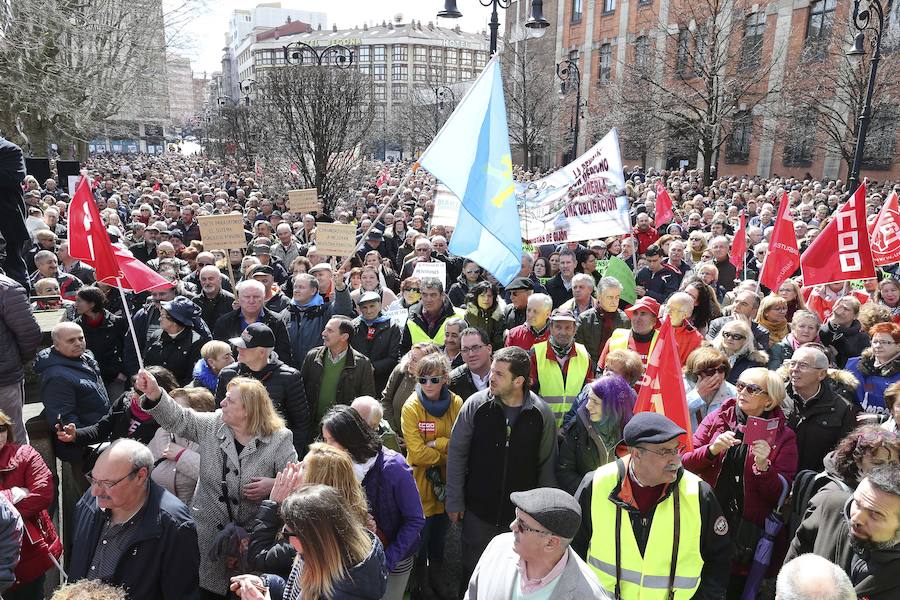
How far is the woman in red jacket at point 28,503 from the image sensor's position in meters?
3.32

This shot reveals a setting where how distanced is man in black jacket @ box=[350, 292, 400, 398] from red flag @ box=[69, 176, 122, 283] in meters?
2.05

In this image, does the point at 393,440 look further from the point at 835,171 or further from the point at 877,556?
the point at 835,171

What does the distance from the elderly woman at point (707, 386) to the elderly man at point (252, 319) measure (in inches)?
132

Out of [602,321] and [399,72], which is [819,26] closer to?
[602,321]

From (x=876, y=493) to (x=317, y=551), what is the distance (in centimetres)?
232

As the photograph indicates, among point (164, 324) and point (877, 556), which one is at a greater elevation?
point (164, 324)

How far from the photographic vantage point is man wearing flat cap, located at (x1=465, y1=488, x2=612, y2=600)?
93.1 inches

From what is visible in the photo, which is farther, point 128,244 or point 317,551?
point 128,244

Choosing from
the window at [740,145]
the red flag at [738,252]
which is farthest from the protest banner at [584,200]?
the window at [740,145]

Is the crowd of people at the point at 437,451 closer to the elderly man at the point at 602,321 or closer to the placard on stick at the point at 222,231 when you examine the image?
the elderly man at the point at 602,321

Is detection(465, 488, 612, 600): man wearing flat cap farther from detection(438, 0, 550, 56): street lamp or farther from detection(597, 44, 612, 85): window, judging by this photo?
detection(597, 44, 612, 85): window

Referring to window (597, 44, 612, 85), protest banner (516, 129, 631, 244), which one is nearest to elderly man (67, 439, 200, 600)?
protest banner (516, 129, 631, 244)

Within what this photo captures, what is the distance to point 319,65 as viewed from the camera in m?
15.9

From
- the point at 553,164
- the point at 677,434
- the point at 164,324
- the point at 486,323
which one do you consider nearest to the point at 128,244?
the point at 164,324
